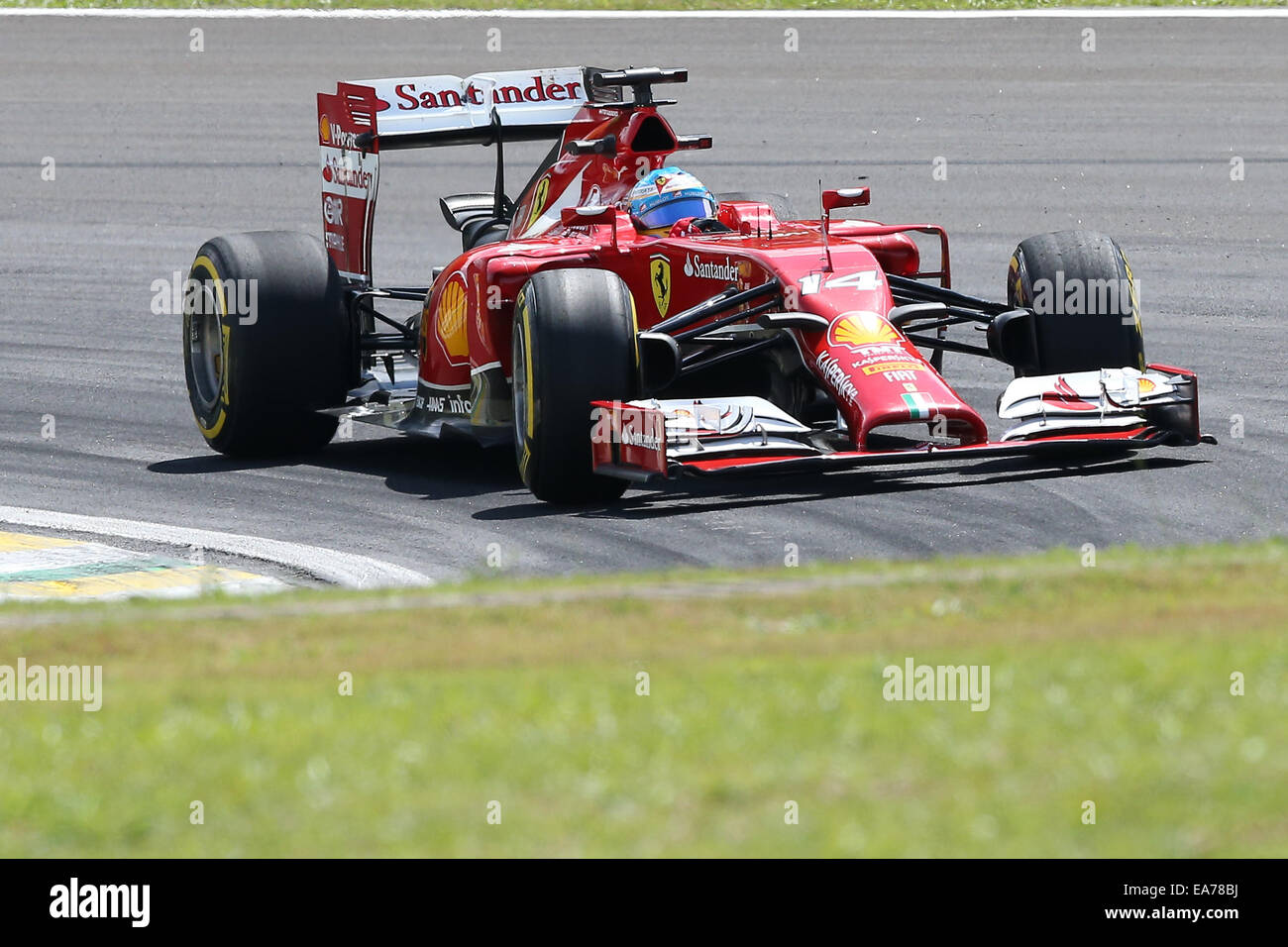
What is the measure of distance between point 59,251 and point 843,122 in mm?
9325

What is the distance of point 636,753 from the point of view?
548cm

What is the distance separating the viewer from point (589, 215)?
1137cm

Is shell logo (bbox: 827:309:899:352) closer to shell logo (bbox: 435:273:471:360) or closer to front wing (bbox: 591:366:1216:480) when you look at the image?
front wing (bbox: 591:366:1216:480)

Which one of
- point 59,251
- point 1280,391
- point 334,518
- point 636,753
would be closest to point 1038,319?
point 1280,391

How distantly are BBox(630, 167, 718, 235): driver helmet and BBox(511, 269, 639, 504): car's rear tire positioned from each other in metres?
1.42

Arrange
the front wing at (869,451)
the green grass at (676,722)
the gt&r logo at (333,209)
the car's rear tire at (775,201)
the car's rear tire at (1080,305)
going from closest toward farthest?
1. the green grass at (676,722)
2. the front wing at (869,451)
3. the car's rear tire at (1080,305)
4. the car's rear tire at (775,201)
5. the gt&r logo at (333,209)

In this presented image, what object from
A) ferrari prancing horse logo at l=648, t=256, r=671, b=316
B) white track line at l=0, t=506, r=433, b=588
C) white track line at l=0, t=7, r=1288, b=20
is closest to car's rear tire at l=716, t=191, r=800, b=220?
ferrari prancing horse logo at l=648, t=256, r=671, b=316

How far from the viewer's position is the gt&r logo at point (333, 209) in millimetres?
13094

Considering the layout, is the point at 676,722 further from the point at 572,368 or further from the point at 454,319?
the point at 454,319

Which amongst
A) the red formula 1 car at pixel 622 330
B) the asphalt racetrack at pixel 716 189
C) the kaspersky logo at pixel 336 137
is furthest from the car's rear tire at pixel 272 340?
the kaspersky logo at pixel 336 137

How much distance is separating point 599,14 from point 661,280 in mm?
19835

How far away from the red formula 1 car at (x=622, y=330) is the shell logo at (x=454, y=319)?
17mm

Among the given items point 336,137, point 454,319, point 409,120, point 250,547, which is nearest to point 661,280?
point 454,319

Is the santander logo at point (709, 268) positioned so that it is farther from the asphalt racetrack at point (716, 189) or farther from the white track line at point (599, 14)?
the white track line at point (599, 14)
